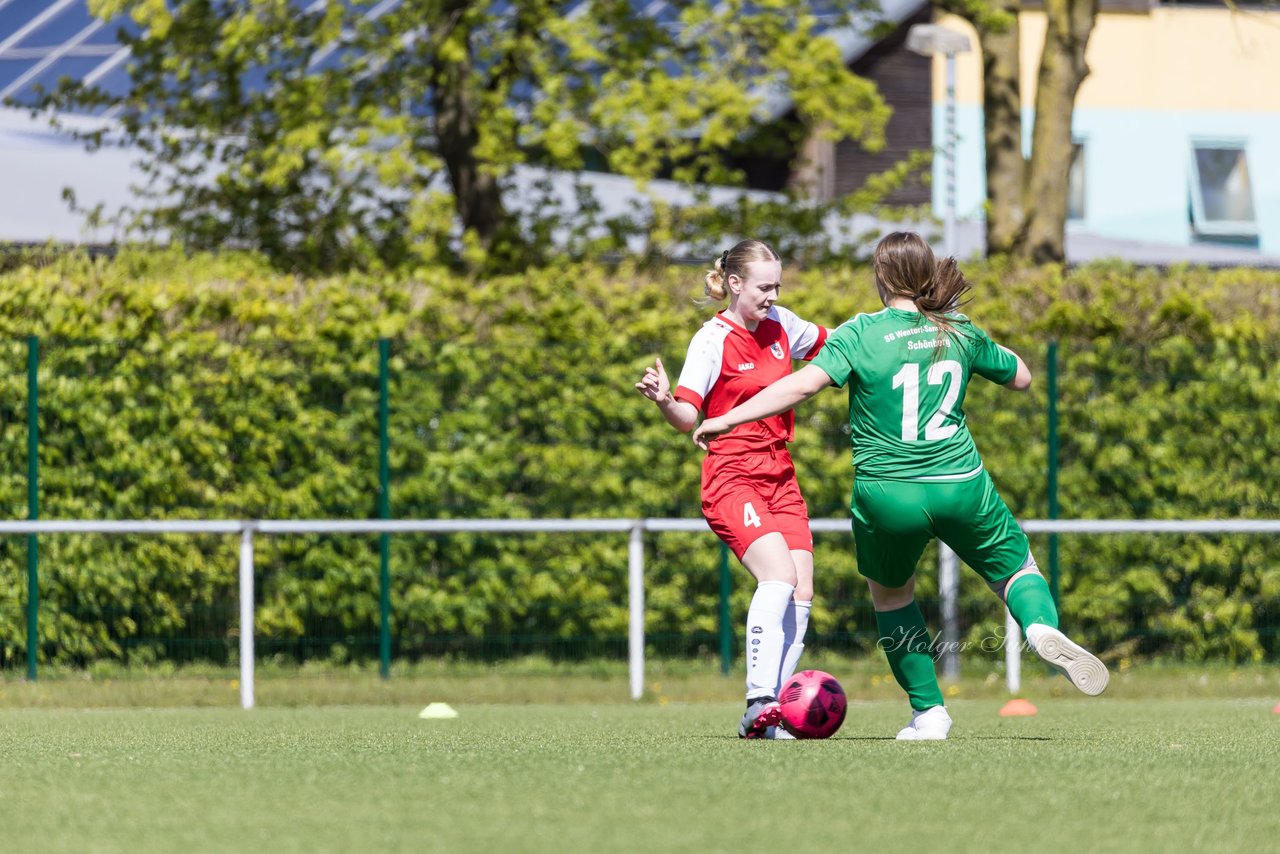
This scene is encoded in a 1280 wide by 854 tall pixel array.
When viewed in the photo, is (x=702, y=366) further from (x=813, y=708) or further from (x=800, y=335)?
(x=813, y=708)

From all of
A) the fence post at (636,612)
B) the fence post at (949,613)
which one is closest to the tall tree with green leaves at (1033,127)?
the fence post at (949,613)

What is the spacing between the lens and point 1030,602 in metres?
Result: 6.21

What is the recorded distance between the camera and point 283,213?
1502 cm

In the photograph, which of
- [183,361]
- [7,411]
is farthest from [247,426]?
[7,411]

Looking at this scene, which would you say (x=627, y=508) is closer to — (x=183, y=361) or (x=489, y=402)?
(x=489, y=402)

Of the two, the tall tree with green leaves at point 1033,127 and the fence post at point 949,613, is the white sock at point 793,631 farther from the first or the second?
the tall tree with green leaves at point 1033,127

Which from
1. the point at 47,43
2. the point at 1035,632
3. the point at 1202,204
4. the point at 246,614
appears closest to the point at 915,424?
the point at 1035,632

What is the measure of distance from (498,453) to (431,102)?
445 centimetres

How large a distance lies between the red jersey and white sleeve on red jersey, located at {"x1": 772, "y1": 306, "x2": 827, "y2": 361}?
0.34ft

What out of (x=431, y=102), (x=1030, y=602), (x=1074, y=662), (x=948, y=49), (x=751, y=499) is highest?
(x=948, y=49)

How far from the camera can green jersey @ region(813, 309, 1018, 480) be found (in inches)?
246

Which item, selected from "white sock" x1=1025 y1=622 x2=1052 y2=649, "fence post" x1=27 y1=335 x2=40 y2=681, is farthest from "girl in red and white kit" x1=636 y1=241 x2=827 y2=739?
"fence post" x1=27 y1=335 x2=40 y2=681

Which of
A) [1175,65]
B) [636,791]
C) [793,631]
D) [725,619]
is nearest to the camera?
[636,791]

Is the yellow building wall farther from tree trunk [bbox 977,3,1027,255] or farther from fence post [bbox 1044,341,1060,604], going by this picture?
fence post [bbox 1044,341,1060,604]
